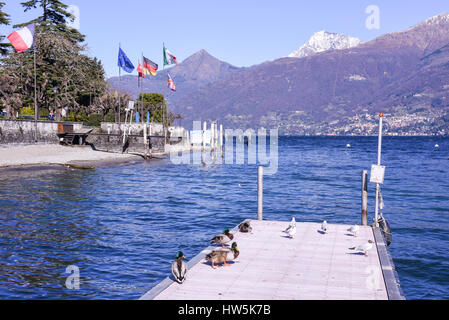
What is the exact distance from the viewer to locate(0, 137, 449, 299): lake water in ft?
49.1

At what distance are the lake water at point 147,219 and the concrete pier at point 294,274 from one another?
2296 mm

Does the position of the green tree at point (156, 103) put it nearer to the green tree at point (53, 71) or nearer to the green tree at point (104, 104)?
the green tree at point (104, 104)

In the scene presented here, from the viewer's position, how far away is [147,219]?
25.0m

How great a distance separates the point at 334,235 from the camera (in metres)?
17.0

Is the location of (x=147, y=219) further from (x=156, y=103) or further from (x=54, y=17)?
(x=156, y=103)

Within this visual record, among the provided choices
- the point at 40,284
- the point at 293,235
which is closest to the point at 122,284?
the point at 40,284

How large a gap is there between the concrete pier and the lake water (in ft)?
7.53

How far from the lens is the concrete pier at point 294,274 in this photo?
35.1 ft

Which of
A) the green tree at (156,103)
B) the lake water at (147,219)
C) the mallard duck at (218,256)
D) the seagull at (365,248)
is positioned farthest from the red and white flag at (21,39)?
the green tree at (156,103)

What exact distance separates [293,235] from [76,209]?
51.5 feet

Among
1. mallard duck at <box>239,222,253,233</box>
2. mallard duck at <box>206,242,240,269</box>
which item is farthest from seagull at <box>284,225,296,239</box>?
mallard duck at <box>206,242,240,269</box>

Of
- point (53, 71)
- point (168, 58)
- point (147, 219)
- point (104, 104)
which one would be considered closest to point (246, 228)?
point (147, 219)

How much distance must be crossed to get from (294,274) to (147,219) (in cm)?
1401

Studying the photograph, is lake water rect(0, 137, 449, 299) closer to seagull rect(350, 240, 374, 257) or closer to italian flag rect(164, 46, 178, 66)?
seagull rect(350, 240, 374, 257)
